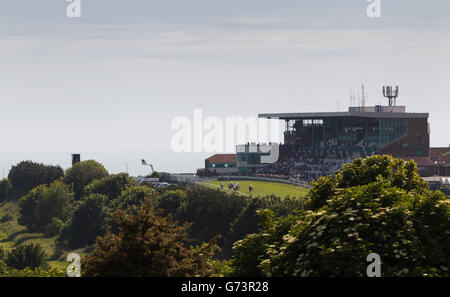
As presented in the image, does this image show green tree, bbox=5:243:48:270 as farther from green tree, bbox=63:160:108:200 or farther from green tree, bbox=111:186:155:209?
green tree, bbox=63:160:108:200

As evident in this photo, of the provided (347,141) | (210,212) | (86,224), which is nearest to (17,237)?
(86,224)

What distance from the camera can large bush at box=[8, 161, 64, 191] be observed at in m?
163

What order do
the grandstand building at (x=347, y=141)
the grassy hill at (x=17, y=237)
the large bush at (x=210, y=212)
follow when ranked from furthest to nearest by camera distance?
1. the grandstand building at (x=347, y=141)
2. the grassy hill at (x=17, y=237)
3. the large bush at (x=210, y=212)

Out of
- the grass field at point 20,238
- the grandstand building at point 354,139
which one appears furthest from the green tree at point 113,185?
the grandstand building at point 354,139

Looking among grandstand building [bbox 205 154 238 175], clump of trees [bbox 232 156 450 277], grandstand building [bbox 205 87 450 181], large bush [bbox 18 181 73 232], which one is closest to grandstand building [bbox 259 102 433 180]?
grandstand building [bbox 205 87 450 181]

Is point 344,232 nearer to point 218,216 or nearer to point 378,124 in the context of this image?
point 218,216

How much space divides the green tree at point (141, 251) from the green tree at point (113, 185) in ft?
335

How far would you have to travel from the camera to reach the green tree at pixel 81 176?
487 feet

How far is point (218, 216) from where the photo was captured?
8600 cm

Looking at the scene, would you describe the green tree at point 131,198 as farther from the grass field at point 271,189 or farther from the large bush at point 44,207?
the large bush at point 44,207

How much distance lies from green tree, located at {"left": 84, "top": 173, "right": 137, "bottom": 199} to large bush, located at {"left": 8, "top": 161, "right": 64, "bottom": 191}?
35375 mm

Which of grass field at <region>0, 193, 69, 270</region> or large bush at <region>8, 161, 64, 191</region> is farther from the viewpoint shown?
large bush at <region>8, 161, 64, 191</region>

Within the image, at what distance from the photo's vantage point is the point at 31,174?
166m
